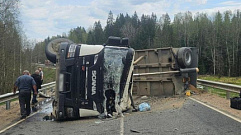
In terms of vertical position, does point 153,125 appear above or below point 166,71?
below

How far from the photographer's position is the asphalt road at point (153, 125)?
5836 mm

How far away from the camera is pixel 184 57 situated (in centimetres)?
1134

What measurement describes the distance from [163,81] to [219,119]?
16.2 ft

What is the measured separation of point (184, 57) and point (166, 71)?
37.3 inches

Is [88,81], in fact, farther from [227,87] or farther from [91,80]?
[227,87]

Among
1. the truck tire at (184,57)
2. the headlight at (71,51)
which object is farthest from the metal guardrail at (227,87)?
the headlight at (71,51)

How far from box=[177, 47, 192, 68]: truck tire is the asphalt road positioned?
340cm

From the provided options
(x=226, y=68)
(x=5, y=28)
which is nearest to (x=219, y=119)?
(x=5, y=28)

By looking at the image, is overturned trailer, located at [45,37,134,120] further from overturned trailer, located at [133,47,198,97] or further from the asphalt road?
overturned trailer, located at [133,47,198,97]

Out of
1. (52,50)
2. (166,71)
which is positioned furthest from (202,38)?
(52,50)

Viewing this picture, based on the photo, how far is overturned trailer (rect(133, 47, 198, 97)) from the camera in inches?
449

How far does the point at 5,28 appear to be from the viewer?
2844cm

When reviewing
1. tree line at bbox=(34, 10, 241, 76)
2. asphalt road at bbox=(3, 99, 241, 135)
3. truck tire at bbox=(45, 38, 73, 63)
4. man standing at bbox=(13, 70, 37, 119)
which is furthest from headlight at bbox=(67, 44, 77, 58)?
tree line at bbox=(34, 10, 241, 76)

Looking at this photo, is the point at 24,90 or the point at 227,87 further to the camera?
the point at 227,87
